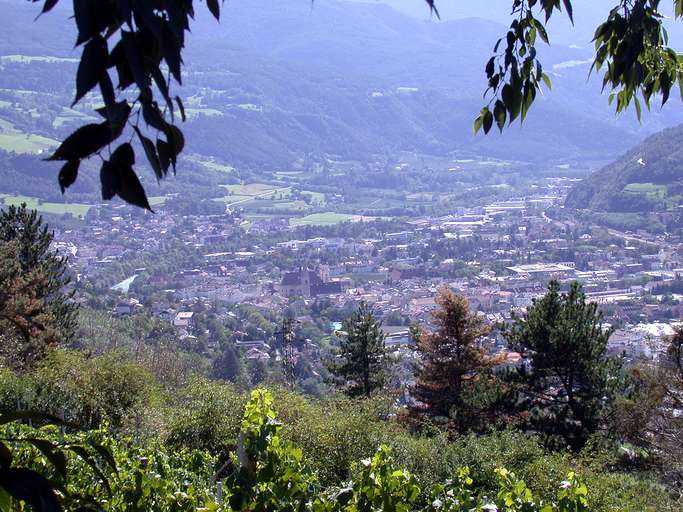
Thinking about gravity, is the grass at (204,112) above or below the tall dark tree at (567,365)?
above

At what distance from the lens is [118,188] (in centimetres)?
77

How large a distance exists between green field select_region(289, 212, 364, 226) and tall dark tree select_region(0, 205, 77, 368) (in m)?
49.4

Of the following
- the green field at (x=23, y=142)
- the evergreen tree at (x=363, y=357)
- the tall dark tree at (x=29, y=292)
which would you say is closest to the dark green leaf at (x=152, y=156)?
the tall dark tree at (x=29, y=292)

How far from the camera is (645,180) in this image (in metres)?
59.1

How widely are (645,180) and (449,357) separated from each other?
50906 mm

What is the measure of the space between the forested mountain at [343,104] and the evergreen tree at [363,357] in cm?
6568

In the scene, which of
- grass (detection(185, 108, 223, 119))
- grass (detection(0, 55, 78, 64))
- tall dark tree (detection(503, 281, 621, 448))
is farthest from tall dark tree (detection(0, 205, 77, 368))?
grass (detection(0, 55, 78, 64))

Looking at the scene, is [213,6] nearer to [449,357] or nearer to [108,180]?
[108,180]

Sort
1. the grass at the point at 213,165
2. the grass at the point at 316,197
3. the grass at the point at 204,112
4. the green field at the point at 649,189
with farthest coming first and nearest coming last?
the grass at the point at 204,112
the grass at the point at 213,165
the grass at the point at 316,197
the green field at the point at 649,189

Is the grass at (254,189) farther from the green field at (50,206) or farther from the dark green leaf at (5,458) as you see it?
the dark green leaf at (5,458)

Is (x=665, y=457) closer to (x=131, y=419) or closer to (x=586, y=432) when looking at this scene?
(x=586, y=432)

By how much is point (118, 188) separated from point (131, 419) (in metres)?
11.1

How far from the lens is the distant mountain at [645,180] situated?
57.1 metres

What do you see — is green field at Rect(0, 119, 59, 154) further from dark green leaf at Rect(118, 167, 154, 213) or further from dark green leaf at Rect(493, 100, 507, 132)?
dark green leaf at Rect(118, 167, 154, 213)
